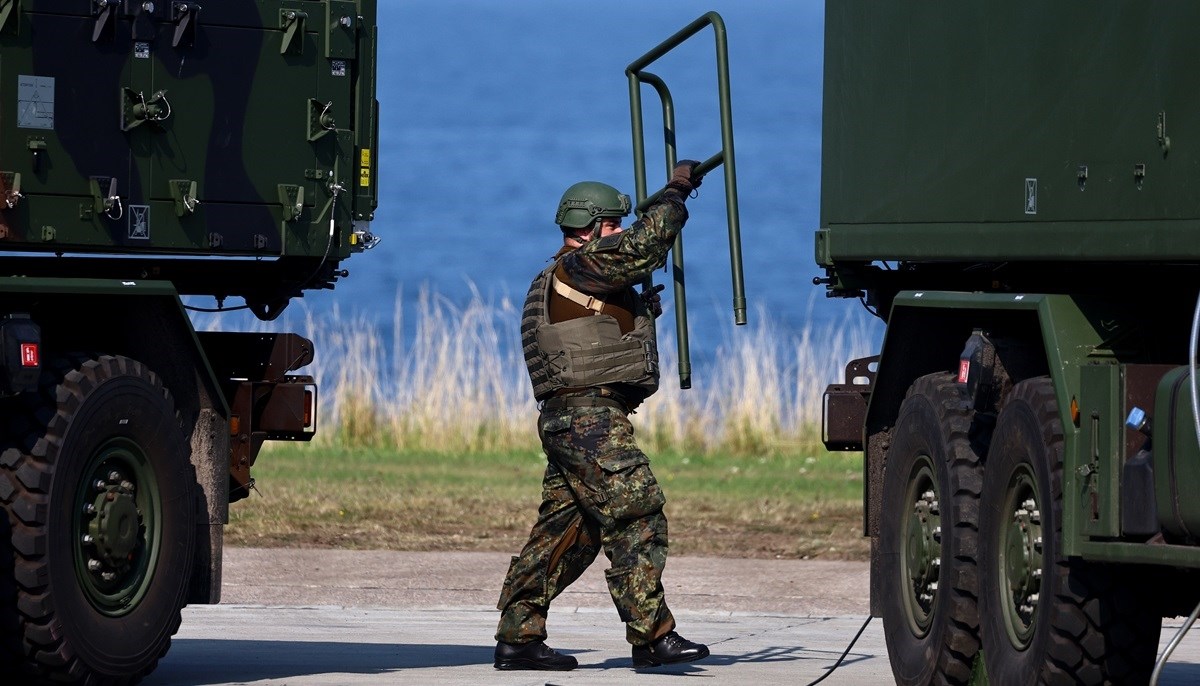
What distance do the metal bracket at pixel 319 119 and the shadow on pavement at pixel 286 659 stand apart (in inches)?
82.6

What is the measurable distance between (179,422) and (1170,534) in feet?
12.7

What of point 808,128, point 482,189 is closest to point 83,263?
point 482,189

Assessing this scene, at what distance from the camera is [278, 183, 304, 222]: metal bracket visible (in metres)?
9.48

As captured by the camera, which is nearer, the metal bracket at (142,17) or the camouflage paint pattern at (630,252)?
the metal bracket at (142,17)

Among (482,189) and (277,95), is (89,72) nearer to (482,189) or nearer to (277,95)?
(277,95)

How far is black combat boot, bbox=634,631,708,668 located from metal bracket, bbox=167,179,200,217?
2477 millimetres

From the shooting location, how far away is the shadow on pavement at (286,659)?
9.65 meters

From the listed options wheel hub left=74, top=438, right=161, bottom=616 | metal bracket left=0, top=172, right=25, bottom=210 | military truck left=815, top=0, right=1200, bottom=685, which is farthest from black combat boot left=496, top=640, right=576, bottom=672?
metal bracket left=0, top=172, right=25, bottom=210

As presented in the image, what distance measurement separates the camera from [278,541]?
14.8m

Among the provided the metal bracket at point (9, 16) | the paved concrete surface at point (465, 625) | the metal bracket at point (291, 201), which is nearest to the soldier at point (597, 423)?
the paved concrete surface at point (465, 625)

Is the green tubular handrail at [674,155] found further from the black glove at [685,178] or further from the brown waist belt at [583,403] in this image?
the brown waist belt at [583,403]

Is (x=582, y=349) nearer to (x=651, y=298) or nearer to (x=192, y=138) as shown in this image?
(x=651, y=298)

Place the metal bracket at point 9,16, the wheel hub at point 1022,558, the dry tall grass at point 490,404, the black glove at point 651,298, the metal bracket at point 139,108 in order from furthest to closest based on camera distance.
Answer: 1. the dry tall grass at point 490,404
2. the black glove at point 651,298
3. the metal bracket at point 139,108
4. the metal bracket at point 9,16
5. the wheel hub at point 1022,558

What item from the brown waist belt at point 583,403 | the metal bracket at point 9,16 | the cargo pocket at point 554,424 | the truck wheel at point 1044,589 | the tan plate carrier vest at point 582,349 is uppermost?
the metal bracket at point 9,16
